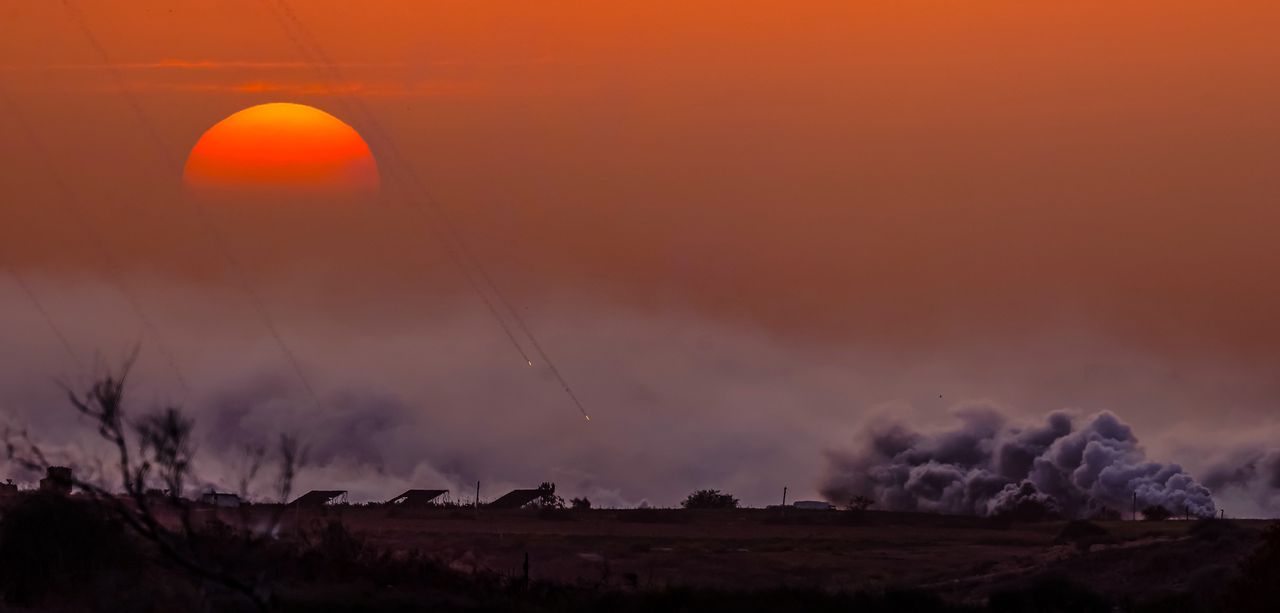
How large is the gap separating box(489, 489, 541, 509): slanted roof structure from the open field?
641 inches

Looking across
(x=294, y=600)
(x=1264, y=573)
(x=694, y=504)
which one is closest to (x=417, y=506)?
(x=694, y=504)

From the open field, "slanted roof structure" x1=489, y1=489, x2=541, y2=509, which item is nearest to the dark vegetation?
the open field

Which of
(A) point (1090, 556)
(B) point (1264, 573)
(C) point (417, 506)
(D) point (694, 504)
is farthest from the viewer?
(D) point (694, 504)

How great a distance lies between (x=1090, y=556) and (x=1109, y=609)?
19631 mm

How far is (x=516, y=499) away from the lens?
170 meters

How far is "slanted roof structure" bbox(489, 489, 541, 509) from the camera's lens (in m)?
164

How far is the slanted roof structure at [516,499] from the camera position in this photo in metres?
164

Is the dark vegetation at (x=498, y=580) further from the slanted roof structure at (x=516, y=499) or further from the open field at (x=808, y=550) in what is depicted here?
the slanted roof structure at (x=516, y=499)

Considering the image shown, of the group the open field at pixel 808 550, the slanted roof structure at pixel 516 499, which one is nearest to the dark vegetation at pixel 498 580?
the open field at pixel 808 550

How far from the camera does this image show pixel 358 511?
144m

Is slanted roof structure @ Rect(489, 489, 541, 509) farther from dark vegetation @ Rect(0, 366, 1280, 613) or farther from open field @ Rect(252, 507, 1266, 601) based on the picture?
A: dark vegetation @ Rect(0, 366, 1280, 613)

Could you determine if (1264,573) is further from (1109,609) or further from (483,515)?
(483,515)

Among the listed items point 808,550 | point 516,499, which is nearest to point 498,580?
point 808,550

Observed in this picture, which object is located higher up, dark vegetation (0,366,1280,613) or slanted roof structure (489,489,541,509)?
slanted roof structure (489,489,541,509)
